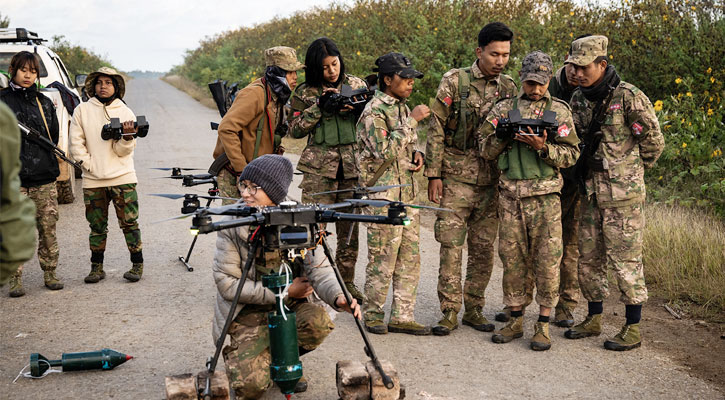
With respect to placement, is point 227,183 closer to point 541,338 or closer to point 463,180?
point 463,180

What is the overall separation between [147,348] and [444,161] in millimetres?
2603

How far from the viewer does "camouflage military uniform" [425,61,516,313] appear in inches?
215

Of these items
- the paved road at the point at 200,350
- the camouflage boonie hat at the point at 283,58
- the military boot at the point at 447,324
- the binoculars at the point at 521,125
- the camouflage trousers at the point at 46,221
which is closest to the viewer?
the paved road at the point at 200,350

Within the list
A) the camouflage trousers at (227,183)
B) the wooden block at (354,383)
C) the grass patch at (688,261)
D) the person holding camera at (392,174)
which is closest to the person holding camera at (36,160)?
the camouflage trousers at (227,183)

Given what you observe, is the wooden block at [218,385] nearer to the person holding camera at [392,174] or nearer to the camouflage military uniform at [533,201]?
the person holding camera at [392,174]

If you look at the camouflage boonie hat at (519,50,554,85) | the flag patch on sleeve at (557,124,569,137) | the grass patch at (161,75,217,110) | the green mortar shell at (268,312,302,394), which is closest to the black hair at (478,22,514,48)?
the camouflage boonie hat at (519,50,554,85)

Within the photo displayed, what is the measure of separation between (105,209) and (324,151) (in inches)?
86.2

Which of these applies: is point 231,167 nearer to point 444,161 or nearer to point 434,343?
point 444,161

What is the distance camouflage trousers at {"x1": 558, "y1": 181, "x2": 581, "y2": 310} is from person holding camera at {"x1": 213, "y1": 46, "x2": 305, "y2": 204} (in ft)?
7.87

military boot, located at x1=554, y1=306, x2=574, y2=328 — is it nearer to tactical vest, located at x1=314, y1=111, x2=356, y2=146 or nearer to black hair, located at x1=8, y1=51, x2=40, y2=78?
tactical vest, located at x1=314, y1=111, x2=356, y2=146

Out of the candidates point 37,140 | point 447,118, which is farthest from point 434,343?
point 37,140

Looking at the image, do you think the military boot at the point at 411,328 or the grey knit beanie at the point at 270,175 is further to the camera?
the military boot at the point at 411,328

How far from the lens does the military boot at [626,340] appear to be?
16.4 ft

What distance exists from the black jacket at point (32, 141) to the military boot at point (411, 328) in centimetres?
340
